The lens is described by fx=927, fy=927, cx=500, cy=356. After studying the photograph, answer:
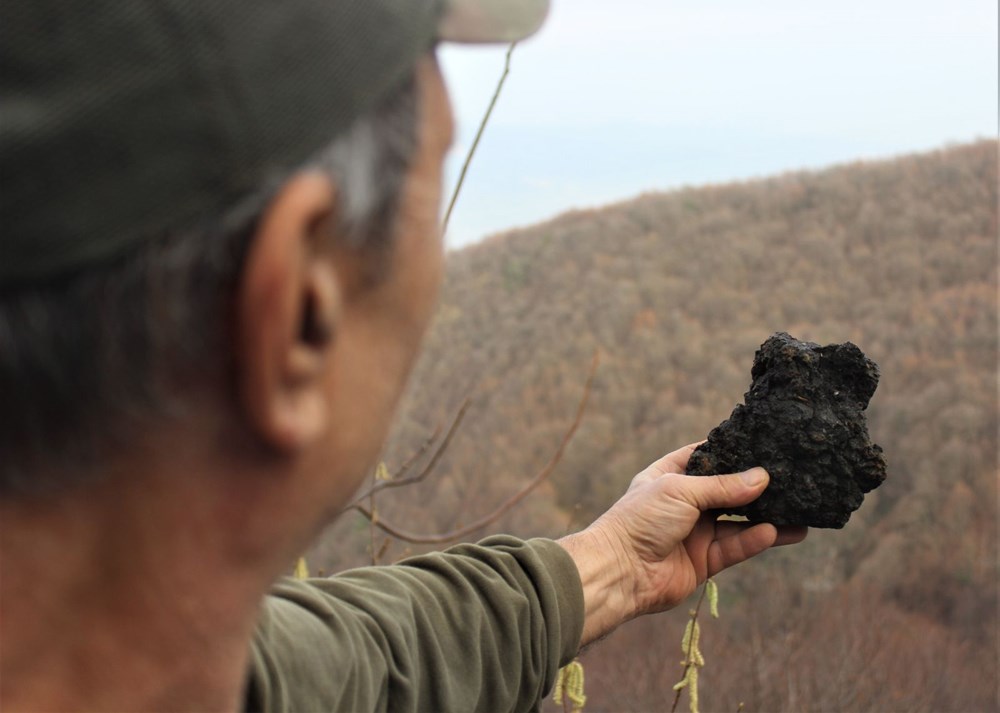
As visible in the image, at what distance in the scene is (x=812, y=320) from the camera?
14.6 meters

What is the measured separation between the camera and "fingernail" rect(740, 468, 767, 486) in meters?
2.23

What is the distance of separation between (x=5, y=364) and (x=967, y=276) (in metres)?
16.6

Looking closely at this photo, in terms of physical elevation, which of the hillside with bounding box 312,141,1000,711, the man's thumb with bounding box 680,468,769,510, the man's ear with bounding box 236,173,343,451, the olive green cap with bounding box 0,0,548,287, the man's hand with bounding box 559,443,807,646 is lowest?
the hillside with bounding box 312,141,1000,711

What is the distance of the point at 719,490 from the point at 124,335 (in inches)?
66.5

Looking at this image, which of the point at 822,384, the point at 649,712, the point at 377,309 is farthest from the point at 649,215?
the point at 377,309

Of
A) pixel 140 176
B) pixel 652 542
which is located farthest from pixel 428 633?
pixel 140 176

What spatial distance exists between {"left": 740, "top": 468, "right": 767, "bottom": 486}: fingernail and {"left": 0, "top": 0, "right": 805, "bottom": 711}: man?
4.62 ft

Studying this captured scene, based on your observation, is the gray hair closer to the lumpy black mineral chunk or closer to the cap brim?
the cap brim

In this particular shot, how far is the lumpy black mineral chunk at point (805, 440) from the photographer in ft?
7.46

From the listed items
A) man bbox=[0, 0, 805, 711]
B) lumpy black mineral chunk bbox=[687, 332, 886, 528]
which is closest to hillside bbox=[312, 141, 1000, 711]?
lumpy black mineral chunk bbox=[687, 332, 886, 528]

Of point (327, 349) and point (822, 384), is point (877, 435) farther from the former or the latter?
point (327, 349)

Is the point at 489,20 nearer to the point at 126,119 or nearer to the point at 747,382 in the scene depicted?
the point at 126,119

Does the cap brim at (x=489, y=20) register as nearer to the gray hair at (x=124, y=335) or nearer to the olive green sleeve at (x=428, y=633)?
the gray hair at (x=124, y=335)

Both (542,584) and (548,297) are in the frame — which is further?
(548,297)
